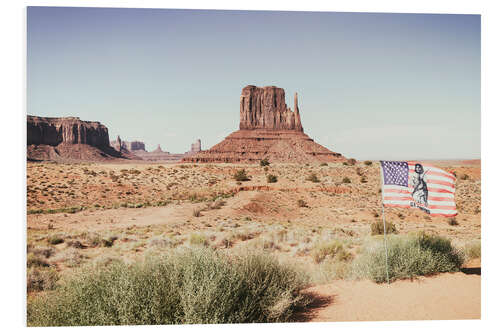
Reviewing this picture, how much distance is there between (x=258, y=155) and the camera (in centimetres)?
8944

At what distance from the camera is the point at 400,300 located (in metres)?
5.91

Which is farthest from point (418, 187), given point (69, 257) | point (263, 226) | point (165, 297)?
point (69, 257)

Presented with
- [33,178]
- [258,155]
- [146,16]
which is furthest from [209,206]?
[258,155]

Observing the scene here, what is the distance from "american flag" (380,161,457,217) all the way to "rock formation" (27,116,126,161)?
109431mm

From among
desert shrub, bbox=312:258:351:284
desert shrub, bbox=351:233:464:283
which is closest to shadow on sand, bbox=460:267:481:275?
desert shrub, bbox=351:233:464:283

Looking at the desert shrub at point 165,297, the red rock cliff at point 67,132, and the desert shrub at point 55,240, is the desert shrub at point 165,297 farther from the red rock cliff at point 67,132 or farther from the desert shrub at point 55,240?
the red rock cliff at point 67,132

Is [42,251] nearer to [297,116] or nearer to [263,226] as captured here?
[263,226]

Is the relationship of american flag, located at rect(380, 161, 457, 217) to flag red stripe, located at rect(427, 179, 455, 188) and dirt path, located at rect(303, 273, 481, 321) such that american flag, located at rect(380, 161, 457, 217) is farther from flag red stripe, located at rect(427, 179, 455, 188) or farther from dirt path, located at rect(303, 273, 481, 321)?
dirt path, located at rect(303, 273, 481, 321)

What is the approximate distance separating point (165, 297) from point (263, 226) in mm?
10848

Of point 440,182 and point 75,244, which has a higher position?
point 440,182

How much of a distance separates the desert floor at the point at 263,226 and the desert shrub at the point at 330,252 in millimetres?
101

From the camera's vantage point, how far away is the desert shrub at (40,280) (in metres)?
7.01

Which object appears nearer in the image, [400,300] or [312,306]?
[312,306]
